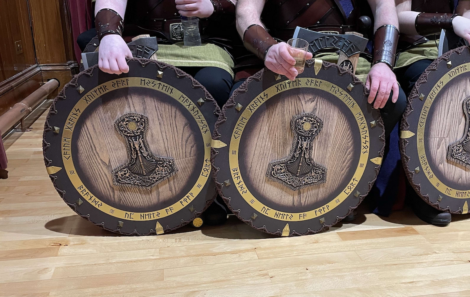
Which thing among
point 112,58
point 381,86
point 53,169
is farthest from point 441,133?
point 53,169

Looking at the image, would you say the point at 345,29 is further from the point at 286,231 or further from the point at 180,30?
the point at 286,231

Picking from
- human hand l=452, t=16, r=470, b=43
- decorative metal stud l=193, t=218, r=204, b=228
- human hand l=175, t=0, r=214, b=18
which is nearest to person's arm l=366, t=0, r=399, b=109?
human hand l=452, t=16, r=470, b=43

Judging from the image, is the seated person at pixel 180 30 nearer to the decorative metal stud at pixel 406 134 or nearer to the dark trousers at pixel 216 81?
the dark trousers at pixel 216 81

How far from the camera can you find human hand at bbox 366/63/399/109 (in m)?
1.54

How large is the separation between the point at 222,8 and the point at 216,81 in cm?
39

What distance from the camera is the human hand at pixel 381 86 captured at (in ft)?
5.07

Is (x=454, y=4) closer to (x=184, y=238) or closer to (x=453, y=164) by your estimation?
(x=453, y=164)

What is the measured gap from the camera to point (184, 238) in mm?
1623

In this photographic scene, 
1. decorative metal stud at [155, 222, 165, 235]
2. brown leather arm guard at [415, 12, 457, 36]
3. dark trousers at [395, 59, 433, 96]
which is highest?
brown leather arm guard at [415, 12, 457, 36]

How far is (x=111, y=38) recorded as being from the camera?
1.47 metres

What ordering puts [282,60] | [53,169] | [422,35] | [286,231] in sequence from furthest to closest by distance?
[422,35] < [286,231] < [53,169] < [282,60]

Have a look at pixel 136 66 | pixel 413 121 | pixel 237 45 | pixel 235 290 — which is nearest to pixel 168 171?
pixel 136 66

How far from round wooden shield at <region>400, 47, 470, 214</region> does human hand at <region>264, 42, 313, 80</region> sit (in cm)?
55

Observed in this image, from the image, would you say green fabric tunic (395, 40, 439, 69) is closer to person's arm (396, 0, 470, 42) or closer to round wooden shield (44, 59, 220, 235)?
person's arm (396, 0, 470, 42)
